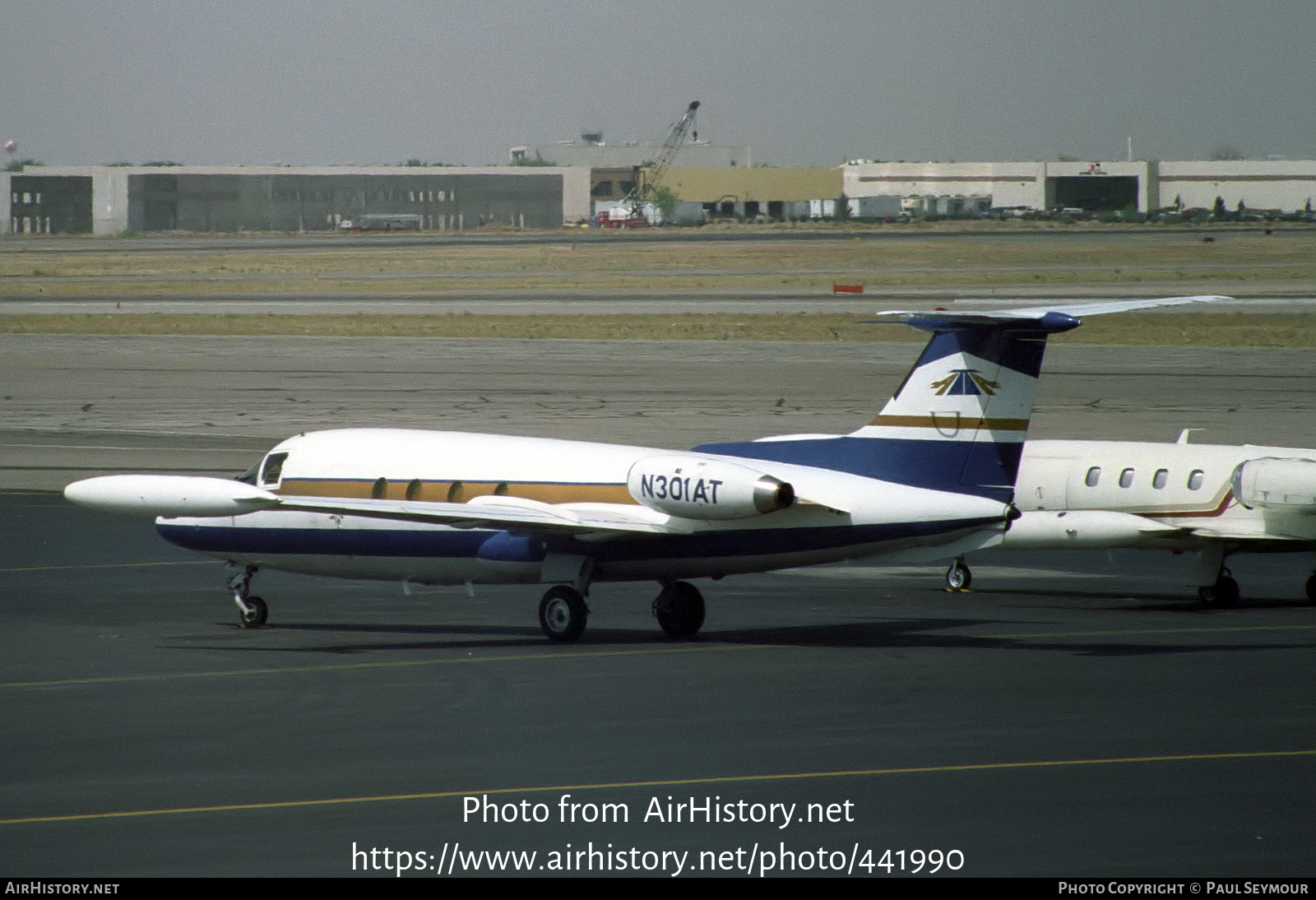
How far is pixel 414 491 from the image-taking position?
24.5 m

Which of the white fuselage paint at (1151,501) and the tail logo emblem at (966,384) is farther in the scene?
the white fuselage paint at (1151,501)

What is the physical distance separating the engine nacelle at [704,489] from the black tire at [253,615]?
618 centimetres

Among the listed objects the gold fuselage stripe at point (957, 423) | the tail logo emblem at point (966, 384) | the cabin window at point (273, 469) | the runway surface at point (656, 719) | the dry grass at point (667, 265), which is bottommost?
the runway surface at point (656, 719)

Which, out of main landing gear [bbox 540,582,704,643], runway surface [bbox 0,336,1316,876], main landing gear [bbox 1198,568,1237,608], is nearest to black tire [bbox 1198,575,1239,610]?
main landing gear [bbox 1198,568,1237,608]

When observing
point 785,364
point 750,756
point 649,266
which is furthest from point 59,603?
point 649,266

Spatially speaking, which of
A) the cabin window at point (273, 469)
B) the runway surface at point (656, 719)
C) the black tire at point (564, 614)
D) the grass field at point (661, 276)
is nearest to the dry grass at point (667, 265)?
the grass field at point (661, 276)

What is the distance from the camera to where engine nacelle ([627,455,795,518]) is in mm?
21547

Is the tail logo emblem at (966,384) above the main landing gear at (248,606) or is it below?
above

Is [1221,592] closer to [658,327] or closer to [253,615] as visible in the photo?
[253,615]

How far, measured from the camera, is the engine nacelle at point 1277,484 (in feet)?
82.2

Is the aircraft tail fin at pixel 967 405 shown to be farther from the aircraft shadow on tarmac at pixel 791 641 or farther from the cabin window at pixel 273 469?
the cabin window at pixel 273 469

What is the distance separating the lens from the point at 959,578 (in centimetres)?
2872

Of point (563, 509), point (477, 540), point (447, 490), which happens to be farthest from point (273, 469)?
point (563, 509)

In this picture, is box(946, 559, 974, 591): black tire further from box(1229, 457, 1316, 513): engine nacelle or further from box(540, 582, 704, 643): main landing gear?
box(540, 582, 704, 643): main landing gear
